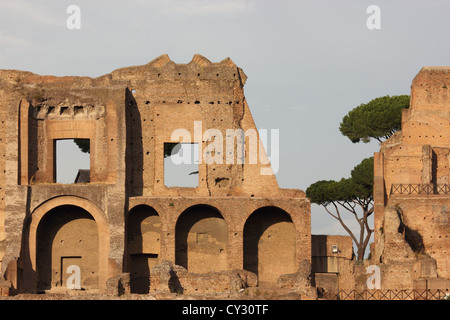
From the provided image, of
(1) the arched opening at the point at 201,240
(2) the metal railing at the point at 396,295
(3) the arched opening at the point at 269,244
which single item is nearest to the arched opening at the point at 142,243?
(1) the arched opening at the point at 201,240

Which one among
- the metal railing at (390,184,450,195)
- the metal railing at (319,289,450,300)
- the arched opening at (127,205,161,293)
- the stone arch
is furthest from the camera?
the metal railing at (390,184,450,195)

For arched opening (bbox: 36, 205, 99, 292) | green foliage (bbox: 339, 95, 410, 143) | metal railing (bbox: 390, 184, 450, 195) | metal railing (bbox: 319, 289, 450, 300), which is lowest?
metal railing (bbox: 319, 289, 450, 300)

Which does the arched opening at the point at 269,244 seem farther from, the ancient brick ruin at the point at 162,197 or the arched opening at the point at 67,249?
the arched opening at the point at 67,249

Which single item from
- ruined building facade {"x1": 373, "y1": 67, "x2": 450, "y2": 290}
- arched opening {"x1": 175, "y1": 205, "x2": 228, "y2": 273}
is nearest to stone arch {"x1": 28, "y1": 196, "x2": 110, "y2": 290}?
arched opening {"x1": 175, "y1": 205, "x2": 228, "y2": 273}

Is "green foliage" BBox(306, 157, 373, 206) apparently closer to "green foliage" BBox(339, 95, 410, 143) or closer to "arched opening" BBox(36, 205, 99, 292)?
"green foliage" BBox(339, 95, 410, 143)

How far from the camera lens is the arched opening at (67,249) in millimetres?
43031

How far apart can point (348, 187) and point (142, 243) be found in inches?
585

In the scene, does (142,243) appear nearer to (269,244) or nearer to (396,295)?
(269,244)

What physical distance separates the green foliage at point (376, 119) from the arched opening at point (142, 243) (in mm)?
14805

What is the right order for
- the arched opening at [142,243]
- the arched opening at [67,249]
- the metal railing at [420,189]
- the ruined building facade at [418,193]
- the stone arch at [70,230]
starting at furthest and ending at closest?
1. the metal railing at [420,189]
2. the arched opening at [142,243]
3. the arched opening at [67,249]
4. the stone arch at [70,230]
5. the ruined building facade at [418,193]

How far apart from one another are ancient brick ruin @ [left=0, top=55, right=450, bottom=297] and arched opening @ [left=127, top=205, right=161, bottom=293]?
37mm

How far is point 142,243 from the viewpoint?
4331 cm

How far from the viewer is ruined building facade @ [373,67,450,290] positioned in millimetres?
40219
